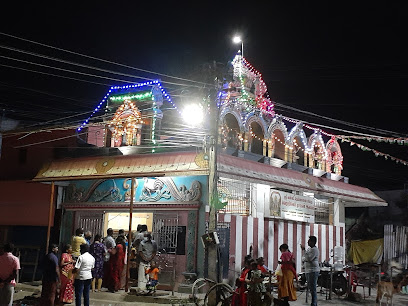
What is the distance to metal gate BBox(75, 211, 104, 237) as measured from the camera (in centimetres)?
1820

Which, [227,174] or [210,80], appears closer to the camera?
[210,80]

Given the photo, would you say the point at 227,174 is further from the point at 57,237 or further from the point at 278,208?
the point at 57,237

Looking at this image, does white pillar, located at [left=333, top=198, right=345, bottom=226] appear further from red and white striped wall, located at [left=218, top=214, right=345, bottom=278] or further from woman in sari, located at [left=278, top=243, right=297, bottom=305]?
woman in sari, located at [left=278, top=243, right=297, bottom=305]

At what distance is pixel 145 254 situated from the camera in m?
Answer: 14.7

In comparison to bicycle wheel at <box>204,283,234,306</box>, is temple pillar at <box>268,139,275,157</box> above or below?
above

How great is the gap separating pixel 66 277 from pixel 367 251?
59.2 feet

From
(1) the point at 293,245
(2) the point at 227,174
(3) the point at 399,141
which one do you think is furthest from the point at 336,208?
(2) the point at 227,174

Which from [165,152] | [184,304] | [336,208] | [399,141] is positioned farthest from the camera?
[336,208]

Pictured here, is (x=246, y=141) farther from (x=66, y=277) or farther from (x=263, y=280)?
(x=66, y=277)

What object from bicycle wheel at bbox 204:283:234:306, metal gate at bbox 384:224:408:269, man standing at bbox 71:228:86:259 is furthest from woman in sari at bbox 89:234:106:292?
metal gate at bbox 384:224:408:269

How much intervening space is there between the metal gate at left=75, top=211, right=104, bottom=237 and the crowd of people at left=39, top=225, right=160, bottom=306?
96.8 inches

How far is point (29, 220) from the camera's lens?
779 inches

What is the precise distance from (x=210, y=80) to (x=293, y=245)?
30.2 feet

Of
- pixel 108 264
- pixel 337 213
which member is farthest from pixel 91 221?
pixel 337 213
